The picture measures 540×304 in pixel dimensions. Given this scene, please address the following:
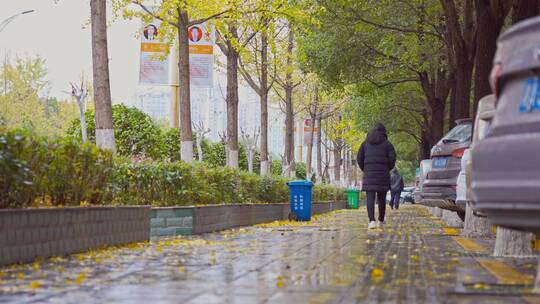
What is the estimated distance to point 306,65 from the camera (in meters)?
32.4

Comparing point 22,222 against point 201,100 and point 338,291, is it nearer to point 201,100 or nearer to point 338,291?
point 338,291

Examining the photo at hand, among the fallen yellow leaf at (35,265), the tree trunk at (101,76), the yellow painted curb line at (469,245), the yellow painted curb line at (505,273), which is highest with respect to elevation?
the tree trunk at (101,76)

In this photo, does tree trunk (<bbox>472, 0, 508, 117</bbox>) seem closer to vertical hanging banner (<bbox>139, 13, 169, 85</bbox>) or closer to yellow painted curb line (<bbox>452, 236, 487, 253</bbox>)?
yellow painted curb line (<bbox>452, 236, 487, 253</bbox>)

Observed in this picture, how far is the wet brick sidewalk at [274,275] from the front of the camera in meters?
6.73

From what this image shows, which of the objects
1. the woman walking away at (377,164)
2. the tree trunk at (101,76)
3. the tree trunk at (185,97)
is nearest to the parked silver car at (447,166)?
the woman walking away at (377,164)

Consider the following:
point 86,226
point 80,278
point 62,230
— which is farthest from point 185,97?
point 80,278

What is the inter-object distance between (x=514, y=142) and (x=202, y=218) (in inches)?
431

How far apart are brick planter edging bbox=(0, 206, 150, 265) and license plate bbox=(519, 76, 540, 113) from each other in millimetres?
5241

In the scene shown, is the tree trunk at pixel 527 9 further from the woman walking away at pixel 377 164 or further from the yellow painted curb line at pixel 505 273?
the woman walking away at pixel 377 164

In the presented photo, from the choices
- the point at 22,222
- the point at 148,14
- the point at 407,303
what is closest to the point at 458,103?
the point at 148,14

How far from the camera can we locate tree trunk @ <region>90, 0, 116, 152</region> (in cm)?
1686

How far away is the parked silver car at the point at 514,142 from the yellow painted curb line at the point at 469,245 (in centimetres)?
565

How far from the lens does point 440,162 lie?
56.4ft

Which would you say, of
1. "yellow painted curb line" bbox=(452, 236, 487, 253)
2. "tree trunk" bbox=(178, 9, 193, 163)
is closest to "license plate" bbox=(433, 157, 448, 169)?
"yellow painted curb line" bbox=(452, 236, 487, 253)
